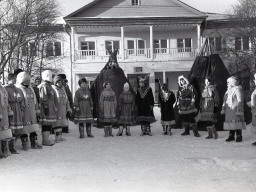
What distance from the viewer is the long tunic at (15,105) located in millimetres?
8016

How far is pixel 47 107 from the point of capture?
9000mm

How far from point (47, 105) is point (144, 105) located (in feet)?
10.2

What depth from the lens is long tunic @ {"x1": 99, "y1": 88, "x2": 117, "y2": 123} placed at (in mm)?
10727

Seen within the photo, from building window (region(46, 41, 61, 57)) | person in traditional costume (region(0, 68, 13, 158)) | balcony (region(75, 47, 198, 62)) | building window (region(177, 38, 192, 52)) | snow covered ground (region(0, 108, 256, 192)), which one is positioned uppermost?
building window (region(177, 38, 192, 52))

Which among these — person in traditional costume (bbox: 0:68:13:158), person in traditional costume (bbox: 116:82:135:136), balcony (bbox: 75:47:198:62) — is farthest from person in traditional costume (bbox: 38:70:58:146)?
balcony (bbox: 75:47:198:62)

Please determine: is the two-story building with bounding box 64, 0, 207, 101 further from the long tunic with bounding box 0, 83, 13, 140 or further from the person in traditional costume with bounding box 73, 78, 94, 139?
the long tunic with bounding box 0, 83, 13, 140

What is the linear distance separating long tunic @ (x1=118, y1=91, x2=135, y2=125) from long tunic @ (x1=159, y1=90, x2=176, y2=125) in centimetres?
85

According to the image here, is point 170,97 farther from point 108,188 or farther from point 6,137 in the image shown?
point 108,188

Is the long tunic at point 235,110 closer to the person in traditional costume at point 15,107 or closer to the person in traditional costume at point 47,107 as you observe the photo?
the person in traditional costume at point 47,107

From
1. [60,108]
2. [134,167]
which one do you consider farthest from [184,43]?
[134,167]

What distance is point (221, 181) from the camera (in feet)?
16.8

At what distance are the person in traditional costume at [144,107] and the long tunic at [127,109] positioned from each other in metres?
0.21

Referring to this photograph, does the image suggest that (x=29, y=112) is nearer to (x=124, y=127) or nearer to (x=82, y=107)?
(x=82, y=107)

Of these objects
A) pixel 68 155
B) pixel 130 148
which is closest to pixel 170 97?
pixel 130 148
